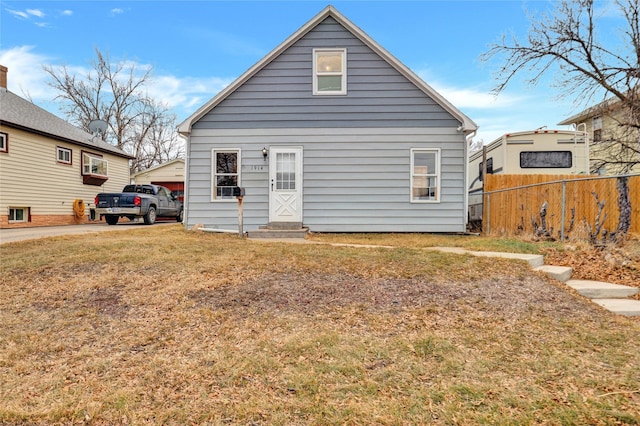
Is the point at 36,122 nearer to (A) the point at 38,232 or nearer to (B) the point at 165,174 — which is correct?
(A) the point at 38,232

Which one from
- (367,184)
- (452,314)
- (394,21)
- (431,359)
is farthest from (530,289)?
(394,21)

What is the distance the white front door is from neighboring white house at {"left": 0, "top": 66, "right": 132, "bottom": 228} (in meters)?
11.1

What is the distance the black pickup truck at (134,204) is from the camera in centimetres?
1428

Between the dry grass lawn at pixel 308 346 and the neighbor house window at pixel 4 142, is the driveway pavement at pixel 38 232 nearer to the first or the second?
the neighbor house window at pixel 4 142

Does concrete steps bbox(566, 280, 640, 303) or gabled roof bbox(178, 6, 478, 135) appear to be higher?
gabled roof bbox(178, 6, 478, 135)

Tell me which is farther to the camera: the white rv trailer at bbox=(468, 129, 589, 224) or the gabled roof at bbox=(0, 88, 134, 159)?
the gabled roof at bbox=(0, 88, 134, 159)

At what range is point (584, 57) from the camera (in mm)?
12477

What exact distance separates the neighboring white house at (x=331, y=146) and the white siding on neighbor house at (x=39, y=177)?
356 inches

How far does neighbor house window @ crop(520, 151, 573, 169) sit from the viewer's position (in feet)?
37.7

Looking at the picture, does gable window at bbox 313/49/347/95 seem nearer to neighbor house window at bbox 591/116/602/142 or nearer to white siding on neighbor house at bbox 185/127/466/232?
white siding on neighbor house at bbox 185/127/466/232

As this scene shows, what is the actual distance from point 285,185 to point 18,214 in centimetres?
1214

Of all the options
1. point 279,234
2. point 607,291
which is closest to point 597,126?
point 607,291

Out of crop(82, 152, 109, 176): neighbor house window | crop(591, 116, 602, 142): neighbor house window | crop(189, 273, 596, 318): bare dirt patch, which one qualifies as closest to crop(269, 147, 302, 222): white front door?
crop(189, 273, 596, 318): bare dirt patch

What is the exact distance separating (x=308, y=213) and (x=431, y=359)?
24.7 feet
